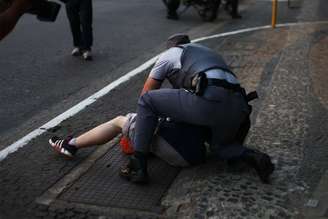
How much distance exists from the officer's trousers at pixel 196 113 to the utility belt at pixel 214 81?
5 centimetres

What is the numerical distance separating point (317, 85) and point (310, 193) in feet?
9.26

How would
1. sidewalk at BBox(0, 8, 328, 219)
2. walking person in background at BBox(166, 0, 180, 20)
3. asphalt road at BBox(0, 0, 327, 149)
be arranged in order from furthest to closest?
walking person in background at BBox(166, 0, 180, 20) → asphalt road at BBox(0, 0, 327, 149) → sidewalk at BBox(0, 8, 328, 219)

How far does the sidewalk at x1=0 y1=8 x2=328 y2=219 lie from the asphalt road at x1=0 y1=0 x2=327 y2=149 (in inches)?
24.4

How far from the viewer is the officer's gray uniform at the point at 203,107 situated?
4.23 metres

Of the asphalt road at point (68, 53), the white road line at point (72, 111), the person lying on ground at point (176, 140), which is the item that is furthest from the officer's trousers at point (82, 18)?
the person lying on ground at point (176, 140)

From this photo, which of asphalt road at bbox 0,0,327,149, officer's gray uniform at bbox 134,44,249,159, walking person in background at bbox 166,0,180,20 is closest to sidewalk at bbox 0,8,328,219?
officer's gray uniform at bbox 134,44,249,159

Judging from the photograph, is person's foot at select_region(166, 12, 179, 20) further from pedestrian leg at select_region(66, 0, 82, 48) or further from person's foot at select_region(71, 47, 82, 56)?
person's foot at select_region(71, 47, 82, 56)

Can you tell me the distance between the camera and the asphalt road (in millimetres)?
6504

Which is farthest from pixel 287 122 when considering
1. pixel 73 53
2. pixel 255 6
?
pixel 255 6

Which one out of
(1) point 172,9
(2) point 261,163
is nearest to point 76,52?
(1) point 172,9

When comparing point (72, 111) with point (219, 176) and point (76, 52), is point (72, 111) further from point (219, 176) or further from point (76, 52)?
point (76, 52)

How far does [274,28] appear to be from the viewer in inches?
433

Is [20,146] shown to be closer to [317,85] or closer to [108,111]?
[108,111]

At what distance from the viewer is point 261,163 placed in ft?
13.9
